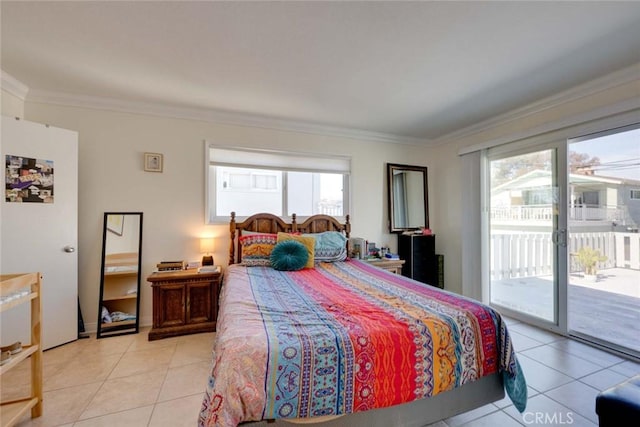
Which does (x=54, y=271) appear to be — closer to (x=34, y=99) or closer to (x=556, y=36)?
(x=34, y=99)

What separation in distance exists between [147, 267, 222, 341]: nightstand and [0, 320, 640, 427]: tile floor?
12cm

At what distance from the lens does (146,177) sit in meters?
3.08

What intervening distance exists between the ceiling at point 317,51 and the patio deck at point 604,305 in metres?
1.87

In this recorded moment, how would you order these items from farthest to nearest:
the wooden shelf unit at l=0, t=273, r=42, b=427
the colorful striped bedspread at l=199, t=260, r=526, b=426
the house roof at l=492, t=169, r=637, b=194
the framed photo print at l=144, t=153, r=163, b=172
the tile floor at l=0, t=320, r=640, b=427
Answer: the framed photo print at l=144, t=153, r=163, b=172 → the house roof at l=492, t=169, r=637, b=194 → the tile floor at l=0, t=320, r=640, b=427 → the wooden shelf unit at l=0, t=273, r=42, b=427 → the colorful striped bedspread at l=199, t=260, r=526, b=426

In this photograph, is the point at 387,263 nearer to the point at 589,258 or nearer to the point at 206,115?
the point at 589,258

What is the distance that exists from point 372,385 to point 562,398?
1.51m

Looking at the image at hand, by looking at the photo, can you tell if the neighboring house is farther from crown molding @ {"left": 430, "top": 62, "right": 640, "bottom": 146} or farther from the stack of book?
the stack of book

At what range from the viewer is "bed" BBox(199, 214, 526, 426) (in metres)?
1.16

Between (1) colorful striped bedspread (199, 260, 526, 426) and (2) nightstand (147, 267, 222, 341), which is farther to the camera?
(2) nightstand (147, 267, 222, 341)

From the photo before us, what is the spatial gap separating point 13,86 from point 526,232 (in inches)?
216

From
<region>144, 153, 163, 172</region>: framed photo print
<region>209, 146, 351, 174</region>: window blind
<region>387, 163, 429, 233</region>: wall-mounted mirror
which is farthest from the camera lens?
<region>387, 163, 429, 233</region>: wall-mounted mirror

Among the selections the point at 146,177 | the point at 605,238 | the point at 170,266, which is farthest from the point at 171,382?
the point at 605,238

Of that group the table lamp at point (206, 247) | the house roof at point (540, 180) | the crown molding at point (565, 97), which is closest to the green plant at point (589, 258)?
the house roof at point (540, 180)

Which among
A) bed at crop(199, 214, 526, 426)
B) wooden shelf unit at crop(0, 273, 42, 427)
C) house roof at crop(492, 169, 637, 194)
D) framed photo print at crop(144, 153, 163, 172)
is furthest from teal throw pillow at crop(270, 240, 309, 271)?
house roof at crop(492, 169, 637, 194)
